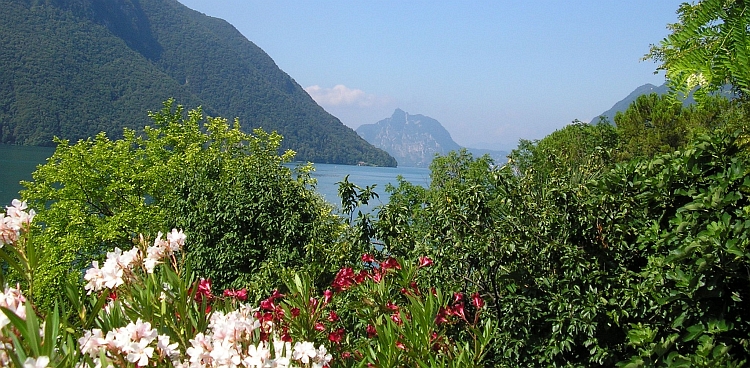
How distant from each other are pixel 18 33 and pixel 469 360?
12648 cm

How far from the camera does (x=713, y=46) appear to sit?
5.30 ft

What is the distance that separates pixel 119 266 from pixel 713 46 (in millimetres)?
2014

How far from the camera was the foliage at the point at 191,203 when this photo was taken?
299 inches

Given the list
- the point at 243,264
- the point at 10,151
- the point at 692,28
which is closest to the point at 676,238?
the point at 692,28

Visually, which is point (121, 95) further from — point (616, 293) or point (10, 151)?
point (616, 293)

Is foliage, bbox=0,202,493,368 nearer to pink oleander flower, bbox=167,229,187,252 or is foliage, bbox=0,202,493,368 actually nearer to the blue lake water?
pink oleander flower, bbox=167,229,187,252

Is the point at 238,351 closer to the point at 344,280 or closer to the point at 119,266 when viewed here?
the point at 119,266

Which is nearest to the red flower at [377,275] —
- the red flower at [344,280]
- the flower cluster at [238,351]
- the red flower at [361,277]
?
the red flower at [361,277]

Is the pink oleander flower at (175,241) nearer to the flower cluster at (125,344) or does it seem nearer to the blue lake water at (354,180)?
the flower cluster at (125,344)

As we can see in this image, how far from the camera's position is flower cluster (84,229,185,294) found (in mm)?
1899

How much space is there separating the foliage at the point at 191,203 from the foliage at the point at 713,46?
5.04m

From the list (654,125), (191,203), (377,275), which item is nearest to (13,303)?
(377,275)

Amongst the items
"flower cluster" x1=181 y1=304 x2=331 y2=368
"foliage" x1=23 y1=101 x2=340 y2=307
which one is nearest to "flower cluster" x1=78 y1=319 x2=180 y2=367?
"flower cluster" x1=181 y1=304 x2=331 y2=368

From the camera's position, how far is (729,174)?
2627 mm
